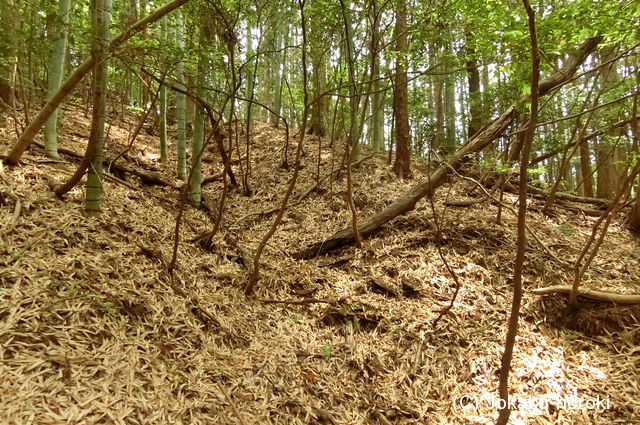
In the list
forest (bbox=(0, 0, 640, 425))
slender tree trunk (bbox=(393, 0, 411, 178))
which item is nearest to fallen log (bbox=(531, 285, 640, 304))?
forest (bbox=(0, 0, 640, 425))

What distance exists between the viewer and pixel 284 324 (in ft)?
12.2

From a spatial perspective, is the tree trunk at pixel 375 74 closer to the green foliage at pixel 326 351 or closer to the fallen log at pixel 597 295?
the green foliage at pixel 326 351

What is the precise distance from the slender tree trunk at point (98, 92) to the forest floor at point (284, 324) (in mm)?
260

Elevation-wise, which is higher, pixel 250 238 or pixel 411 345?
pixel 250 238

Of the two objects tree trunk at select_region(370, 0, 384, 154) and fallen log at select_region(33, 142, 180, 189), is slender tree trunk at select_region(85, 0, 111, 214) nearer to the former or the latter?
fallen log at select_region(33, 142, 180, 189)

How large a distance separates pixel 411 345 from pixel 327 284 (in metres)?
1.28

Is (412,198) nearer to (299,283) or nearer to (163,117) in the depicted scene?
(299,283)

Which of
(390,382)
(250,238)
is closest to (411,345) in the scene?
(390,382)

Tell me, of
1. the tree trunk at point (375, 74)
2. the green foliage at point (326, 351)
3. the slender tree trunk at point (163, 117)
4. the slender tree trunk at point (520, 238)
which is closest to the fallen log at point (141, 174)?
the slender tree trunk at point (163, 117)

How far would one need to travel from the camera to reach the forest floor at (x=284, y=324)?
7.33 ft

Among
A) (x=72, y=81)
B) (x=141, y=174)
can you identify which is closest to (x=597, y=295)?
(x=72, y=81)

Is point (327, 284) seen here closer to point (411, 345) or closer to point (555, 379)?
point (411, 345)

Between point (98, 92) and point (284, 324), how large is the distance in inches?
115

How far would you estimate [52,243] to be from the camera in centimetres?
297
